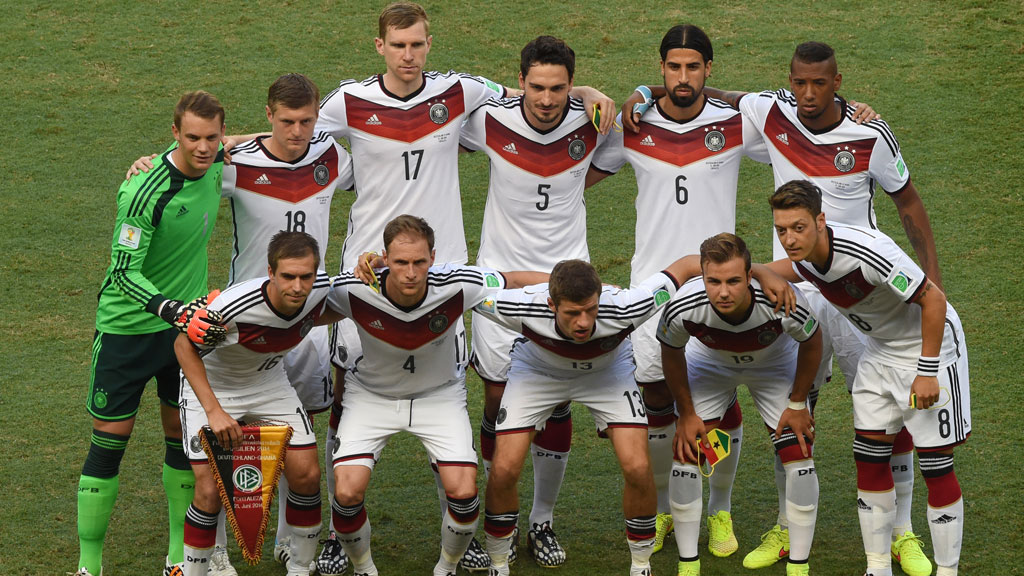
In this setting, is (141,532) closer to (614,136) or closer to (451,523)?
(451,523)

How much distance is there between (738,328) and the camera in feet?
19.4

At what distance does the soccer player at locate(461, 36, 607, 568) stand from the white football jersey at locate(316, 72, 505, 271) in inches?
8.2

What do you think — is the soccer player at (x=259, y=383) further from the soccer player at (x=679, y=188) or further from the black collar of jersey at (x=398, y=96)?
the soccer player at (x=679, y=188)

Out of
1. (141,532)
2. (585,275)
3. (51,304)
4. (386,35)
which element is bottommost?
(141,532)

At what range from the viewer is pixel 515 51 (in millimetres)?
12492

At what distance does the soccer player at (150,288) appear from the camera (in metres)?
5.82

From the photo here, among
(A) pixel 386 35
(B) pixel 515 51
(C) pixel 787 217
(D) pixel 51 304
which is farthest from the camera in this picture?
(B) pixel 515 51

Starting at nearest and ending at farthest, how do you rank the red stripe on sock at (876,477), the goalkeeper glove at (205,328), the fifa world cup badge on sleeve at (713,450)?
the goalkeeper glove at (205,328), the red stripe on sock at (876,477), the fifa world cup badge on sleeve at (713,450)

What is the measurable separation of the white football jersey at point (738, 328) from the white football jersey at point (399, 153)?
4.14ft

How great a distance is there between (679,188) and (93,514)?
3243 mm

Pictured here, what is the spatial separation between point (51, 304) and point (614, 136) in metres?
4.81

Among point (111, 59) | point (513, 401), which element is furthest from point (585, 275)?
point (111, 59)

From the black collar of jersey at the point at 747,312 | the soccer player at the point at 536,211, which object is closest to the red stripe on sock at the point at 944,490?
the black collar of jersey at the point at 747,312

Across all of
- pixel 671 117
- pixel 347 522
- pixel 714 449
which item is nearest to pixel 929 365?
pixel 714 449
